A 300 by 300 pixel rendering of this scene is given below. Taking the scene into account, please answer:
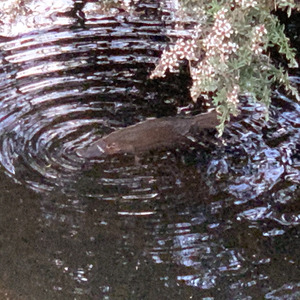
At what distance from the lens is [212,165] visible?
6.47 ft

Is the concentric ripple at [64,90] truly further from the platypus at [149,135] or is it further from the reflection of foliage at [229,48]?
the reflection of foliage at [229,48]

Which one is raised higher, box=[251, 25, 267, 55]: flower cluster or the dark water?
box=[251, 25, 267, 55]: flower cluster

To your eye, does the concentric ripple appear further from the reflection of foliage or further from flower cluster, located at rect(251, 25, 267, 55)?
flower cluster, located at rect(251, 25, 267, 55)

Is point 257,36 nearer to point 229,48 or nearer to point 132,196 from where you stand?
point 229,48

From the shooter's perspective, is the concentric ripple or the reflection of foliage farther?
the concentric ripple

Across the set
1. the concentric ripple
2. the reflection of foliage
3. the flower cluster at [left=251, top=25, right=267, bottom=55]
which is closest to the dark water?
the concentric ripple

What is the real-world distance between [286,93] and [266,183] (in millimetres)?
534

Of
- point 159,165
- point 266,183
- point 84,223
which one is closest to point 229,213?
point 266,183

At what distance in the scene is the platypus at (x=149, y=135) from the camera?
202cm

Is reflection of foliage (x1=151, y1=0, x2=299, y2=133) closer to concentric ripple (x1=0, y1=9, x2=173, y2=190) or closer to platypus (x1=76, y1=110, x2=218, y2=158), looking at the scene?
platypus (x1=76, y1=110, x2=218, y2=158)

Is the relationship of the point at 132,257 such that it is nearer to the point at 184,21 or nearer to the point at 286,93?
the point at 286,93

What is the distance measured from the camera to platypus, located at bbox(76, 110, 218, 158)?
79.5 inches

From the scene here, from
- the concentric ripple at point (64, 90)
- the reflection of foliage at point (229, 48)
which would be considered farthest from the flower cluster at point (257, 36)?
the concentric ripple at point (64, 90)

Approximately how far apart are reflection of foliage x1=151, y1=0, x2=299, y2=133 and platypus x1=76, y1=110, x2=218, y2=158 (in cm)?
26
